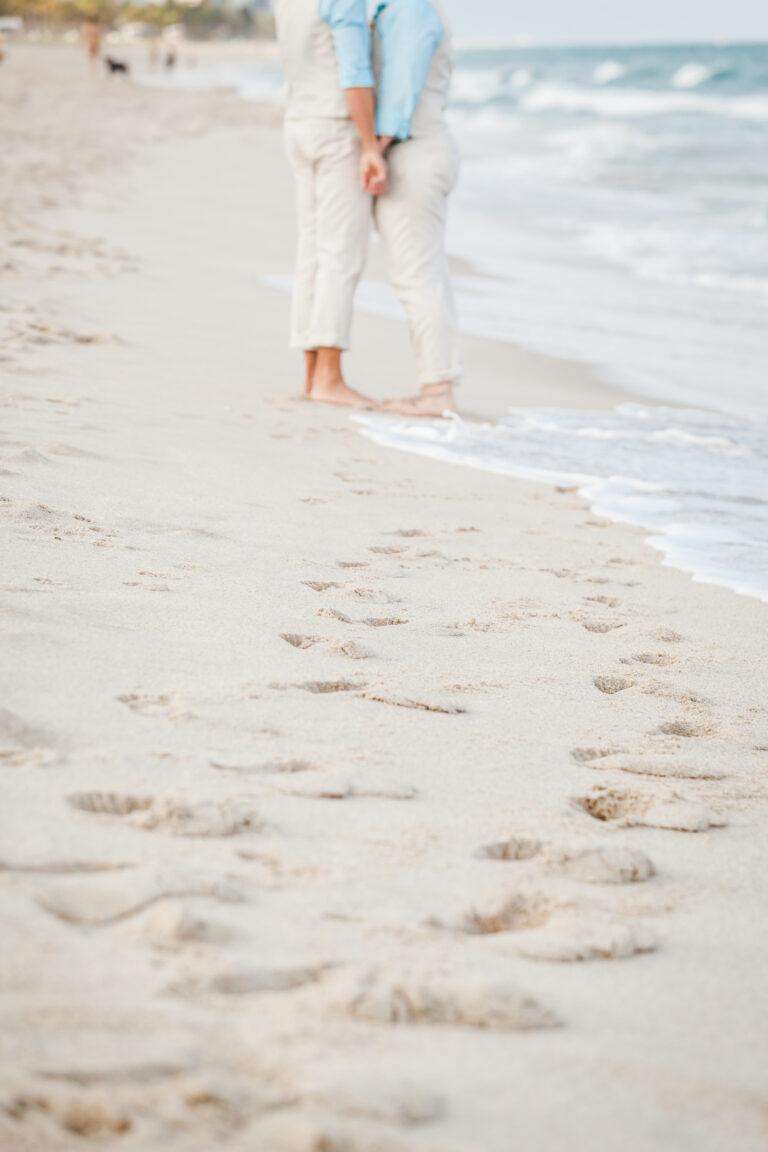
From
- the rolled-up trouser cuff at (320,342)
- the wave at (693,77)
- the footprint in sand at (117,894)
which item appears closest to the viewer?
the footprint in sand at (117,894)

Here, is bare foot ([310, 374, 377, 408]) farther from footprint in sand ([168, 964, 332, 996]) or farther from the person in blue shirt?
footprint in sand ([168, 964, 332, 996])

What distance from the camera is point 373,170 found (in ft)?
16.3

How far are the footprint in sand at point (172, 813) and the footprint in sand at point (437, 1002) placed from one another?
0.37 meters

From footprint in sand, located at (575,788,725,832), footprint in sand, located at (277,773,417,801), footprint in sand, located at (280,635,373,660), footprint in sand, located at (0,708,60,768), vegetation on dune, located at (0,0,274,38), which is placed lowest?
footprint in sand, located at (575,788,725,832)

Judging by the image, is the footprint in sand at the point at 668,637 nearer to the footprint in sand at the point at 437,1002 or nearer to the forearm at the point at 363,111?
the footprint in sand at the point at 437,1002

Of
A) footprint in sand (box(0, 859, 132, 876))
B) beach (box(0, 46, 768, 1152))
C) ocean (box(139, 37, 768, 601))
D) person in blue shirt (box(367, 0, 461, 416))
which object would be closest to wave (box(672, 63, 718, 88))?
ocean (box(139, 37, 768, 601))

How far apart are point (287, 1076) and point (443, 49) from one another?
4394 mm

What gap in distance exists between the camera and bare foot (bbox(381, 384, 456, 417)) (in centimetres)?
522

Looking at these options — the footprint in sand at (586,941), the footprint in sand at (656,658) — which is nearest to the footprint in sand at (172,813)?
the footprint in sand at (586,941)

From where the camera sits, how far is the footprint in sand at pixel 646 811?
2078 mm

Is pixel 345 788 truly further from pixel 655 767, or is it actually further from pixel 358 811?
pixel 655 767

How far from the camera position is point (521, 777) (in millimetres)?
2158

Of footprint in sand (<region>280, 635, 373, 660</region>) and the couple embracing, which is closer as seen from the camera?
footprint in sand (<region>280, 635, 373, 660</region>)

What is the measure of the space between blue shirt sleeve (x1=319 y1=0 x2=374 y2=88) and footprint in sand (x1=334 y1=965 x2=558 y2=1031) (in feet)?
13.0
